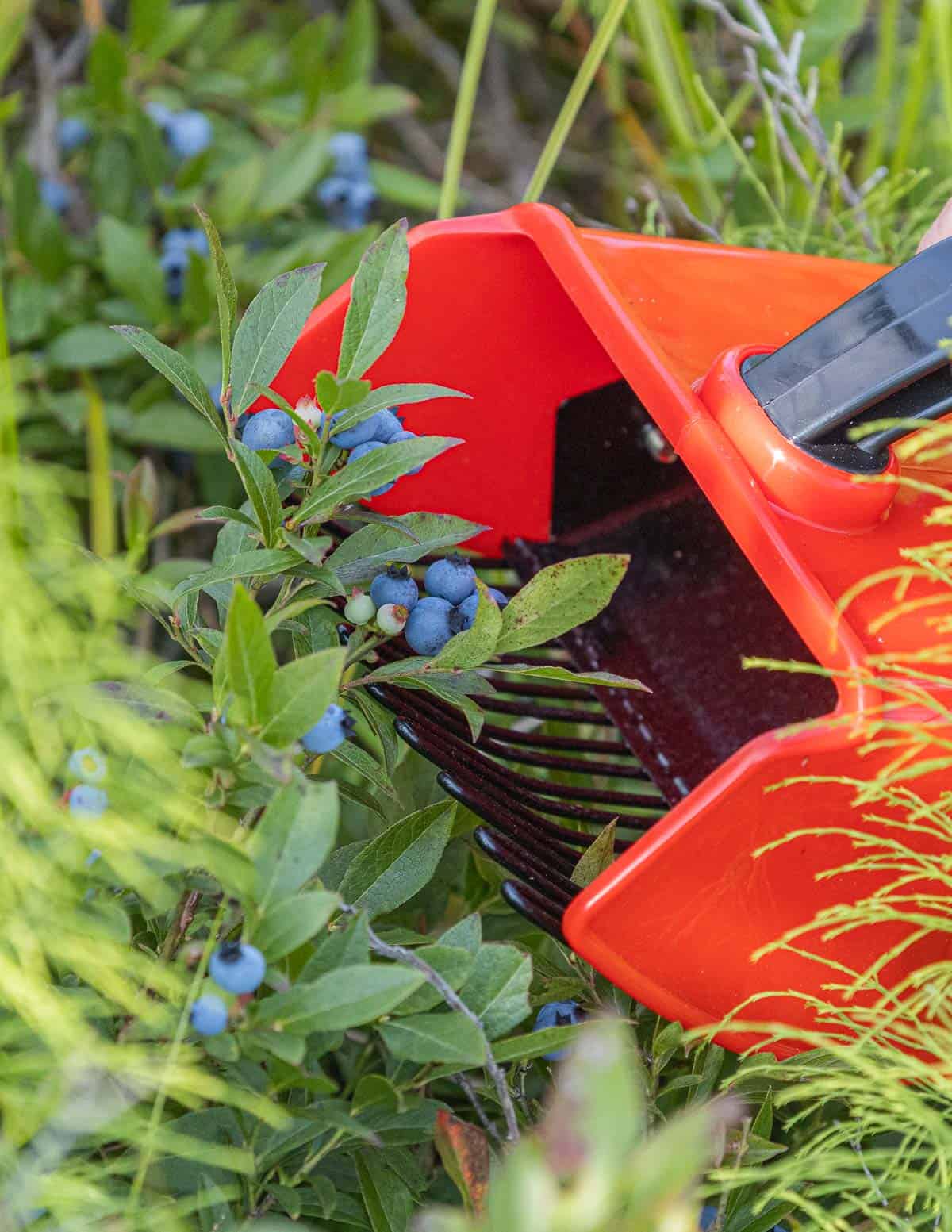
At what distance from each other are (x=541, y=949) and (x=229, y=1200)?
0.25 m

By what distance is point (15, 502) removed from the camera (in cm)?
90

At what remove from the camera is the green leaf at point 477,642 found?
0.58m

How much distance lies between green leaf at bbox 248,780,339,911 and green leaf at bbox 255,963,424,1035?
37 mm

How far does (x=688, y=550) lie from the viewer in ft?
3.20

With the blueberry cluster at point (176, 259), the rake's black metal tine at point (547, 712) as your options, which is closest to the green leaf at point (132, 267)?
the blueberry cluster at point (176, 259)

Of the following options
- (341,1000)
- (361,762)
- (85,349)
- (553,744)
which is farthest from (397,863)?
(85,349)

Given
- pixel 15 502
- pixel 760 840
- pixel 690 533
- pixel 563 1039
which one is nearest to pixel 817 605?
pixel 760 840

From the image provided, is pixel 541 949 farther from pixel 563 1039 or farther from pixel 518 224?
pixel 518 224

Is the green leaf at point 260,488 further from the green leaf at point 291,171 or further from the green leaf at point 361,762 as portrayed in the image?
the green leaf at point 291,171

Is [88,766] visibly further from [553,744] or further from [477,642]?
[553,744]

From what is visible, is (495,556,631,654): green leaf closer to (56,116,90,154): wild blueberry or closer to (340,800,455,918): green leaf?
(340,800,455,918): green leaf

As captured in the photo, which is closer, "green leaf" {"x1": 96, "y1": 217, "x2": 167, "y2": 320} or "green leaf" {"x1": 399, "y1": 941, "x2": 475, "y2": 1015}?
"green leaf" {"x1": 399, "y1": 941, "x2": 475, "y2": 1015}

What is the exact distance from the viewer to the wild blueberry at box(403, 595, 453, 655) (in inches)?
25.4

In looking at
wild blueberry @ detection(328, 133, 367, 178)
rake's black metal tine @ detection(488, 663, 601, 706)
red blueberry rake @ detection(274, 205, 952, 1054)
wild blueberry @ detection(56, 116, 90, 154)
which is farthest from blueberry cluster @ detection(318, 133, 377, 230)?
rake's black metal tine @ detection(488, 663, 601, 706)
